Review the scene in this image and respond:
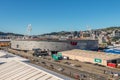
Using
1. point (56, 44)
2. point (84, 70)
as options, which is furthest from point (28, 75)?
point (56, 44)

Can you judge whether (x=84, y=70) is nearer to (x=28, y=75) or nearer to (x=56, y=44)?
(x=28, y=75)

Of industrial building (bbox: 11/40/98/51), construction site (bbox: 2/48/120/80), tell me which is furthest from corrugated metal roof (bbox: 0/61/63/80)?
industrial building (bbox: 11/40/98/51)

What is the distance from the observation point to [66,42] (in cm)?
13650

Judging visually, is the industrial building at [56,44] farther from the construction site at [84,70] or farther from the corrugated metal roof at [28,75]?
the corrugated metal roof at [28,75]

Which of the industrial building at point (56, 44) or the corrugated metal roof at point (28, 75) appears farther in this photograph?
the industrial building at point (56, 44)

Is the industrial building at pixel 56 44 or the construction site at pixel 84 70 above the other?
the industrial building at pixel 56 44

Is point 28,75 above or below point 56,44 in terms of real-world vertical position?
below

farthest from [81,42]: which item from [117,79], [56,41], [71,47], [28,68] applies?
[28,68]

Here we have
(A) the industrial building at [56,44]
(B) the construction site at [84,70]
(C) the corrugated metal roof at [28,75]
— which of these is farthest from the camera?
(A) the industrial building at [56,44]

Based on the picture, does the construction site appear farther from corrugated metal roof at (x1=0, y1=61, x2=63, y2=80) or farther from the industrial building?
corrugated metal roof at (x1=0, y1=61, x2=63, y2=80)

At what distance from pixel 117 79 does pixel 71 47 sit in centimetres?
8528

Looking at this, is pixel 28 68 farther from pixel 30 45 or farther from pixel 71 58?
pixel 30 45

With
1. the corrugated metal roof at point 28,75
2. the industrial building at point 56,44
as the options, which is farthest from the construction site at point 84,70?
the corrugated metal roof at point 28,75

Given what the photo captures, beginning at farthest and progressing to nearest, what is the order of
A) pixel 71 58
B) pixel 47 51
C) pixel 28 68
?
pixel 47 51 < pixel 71 58 < pixel 28 68
